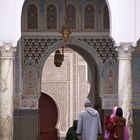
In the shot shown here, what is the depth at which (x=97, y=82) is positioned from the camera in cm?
1317

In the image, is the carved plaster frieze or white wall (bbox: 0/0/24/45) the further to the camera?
the carved plaster frieze

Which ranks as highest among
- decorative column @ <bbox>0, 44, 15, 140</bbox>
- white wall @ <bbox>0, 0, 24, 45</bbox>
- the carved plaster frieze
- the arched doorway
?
white wall @ <bbox>0, 0, 24, 45</bbox>

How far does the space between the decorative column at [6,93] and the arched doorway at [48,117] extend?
17.9ft

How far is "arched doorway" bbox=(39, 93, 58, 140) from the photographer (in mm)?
16375

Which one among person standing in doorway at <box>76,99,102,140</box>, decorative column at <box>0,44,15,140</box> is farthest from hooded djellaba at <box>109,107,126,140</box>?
decorative column at <box>0,44,15,140</box>

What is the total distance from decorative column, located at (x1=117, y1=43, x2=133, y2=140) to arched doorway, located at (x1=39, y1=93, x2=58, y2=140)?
5.47 metres

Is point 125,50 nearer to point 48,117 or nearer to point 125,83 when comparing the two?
point 125,83

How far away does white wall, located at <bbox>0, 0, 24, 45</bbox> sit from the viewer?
1052 cm

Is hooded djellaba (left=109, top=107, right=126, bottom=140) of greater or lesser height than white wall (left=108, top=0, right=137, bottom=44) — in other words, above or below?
below

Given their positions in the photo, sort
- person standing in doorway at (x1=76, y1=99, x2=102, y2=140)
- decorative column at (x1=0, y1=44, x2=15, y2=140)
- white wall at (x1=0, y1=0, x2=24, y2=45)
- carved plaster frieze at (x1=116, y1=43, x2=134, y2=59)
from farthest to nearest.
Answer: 1. carved plaster frieze at (x1=116, y1=43, x2=134, y2=59)
2. white wall at (x1=0, y1=0, x2=24, y2=45)
3. decorative column at (x1=0, y1=44, x2=15, y2=140)
4. person standing in doorway at (x1=76, y1=99, x2=102, y2=140)

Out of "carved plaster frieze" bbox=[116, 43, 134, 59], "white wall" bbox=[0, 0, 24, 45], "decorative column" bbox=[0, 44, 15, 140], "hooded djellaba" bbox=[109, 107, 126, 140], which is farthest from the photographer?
"carved plaster frieze" bbox=[116, 43, 134, 59]

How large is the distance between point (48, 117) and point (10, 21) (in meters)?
6.76

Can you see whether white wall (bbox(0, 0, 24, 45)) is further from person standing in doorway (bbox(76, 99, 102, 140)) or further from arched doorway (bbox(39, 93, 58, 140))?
arched doorway (bbox(39, 93, 58, 140))

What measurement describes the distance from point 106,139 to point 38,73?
4.21m
